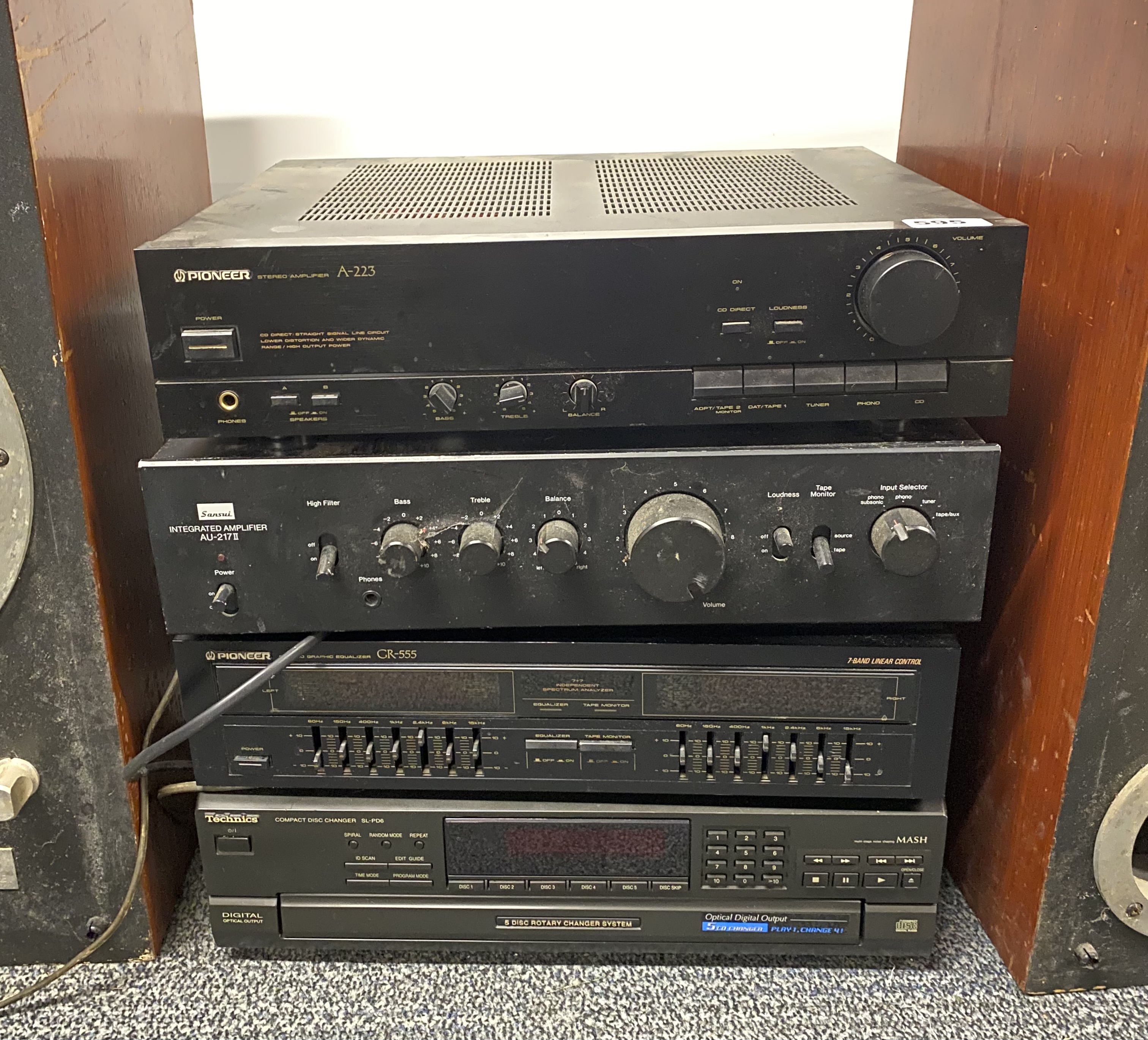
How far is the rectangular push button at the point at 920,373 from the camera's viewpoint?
26.4 inches

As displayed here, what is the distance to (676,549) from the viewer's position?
26.1 inches

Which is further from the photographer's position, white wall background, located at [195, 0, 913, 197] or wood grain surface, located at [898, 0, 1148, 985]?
white wall background, located at [195, 0, 913, 197]

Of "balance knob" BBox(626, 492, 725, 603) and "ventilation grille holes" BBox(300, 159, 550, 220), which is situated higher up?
"ventilation grille holes" BBox(300, 159, 550, 220)

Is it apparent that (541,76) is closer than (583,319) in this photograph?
No

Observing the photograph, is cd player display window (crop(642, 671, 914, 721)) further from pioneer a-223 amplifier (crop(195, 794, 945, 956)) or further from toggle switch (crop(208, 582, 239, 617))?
toggle switch (crop(208, 582, 239, 617))

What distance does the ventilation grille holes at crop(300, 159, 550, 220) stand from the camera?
73cm

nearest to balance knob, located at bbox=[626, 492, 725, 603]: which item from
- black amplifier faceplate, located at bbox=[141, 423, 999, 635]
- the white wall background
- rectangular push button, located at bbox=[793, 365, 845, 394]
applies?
black amplifier faceplate, located at bbox=[141, 423, 999, 635]

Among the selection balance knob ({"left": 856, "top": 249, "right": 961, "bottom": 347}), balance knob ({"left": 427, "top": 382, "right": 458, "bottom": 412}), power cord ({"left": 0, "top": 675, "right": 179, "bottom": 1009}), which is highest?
balance knob ({"left": 856, "top": 249, "right": 961, "bottom": 347})

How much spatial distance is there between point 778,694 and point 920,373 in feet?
0.85

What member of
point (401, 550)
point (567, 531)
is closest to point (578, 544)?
point (567, 531)

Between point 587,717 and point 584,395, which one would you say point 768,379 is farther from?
point 587,717

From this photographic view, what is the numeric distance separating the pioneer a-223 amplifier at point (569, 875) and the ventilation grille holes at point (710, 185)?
464 mm

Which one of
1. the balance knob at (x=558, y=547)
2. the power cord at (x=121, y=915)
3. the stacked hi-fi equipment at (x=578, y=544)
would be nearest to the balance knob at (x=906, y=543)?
the stacked hi-fi equipment at (x=578, y=544)

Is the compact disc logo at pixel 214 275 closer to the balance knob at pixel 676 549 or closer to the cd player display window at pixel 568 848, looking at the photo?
the balance knob at pixel 676 549
